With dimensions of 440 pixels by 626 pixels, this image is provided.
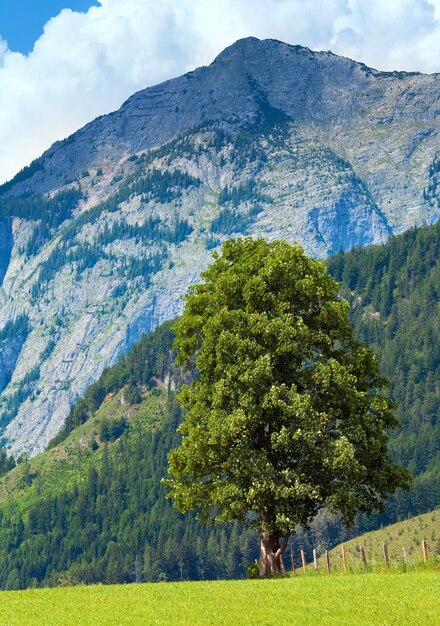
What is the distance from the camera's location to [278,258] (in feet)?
241

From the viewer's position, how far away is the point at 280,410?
70.2 meters

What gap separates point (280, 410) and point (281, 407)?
0.62m

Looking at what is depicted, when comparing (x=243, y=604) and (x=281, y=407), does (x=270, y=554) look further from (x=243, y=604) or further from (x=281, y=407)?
(x=243, y=604)

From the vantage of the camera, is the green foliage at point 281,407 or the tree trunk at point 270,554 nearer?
the green foliage at point 281,407

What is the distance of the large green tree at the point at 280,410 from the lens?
69.8 m

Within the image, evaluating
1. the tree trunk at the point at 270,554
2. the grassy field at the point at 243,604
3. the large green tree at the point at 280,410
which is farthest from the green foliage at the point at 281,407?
the grassy field at the point at 243,604

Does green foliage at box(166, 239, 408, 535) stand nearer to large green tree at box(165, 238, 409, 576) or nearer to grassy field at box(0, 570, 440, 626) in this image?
large green tree at box(165, 238, 409, 576)

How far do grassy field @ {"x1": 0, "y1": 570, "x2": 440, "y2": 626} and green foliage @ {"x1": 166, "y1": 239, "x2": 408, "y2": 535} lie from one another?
10036 millimetres

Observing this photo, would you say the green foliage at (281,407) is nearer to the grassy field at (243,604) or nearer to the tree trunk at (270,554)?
the tree trunk at (270,554)

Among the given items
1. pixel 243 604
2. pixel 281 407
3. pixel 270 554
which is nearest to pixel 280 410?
pixel 281 407

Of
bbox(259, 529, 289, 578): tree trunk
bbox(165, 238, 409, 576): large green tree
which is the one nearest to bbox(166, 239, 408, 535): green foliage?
bbox(165, 238, 409, 576): large green tree

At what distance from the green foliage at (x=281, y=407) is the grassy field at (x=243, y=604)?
10036mm

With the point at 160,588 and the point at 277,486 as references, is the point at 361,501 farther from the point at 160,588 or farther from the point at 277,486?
the point at 160,588

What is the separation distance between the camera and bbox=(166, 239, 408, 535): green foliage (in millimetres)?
69750
